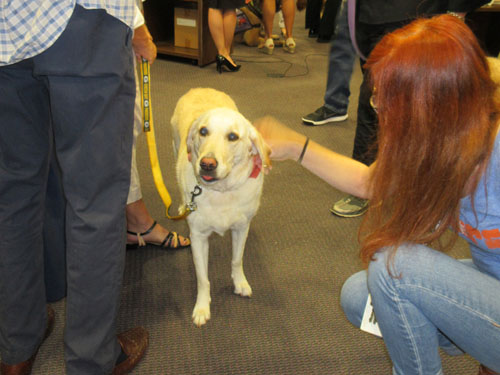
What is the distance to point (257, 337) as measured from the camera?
5.65 ft

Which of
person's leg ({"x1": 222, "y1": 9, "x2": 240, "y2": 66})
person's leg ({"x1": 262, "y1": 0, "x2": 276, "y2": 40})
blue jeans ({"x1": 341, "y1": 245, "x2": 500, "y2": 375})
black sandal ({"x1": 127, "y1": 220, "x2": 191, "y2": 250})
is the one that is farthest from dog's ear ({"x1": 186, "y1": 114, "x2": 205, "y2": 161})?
person's leg ({"x1": 262, "y1": 0, "x2": 276, "y2": 40})

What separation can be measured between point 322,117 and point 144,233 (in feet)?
7.30

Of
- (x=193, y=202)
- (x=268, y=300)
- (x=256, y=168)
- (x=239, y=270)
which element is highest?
(x=256, y=168)

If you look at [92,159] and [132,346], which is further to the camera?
[132,346]

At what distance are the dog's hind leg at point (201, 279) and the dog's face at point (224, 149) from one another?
0.27 m

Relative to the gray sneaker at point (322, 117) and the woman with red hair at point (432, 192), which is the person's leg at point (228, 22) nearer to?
the gray sneaker at point (322, 117)

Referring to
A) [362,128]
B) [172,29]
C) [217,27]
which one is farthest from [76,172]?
[172,29]

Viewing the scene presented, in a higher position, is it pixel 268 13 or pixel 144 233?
pixel 268 13

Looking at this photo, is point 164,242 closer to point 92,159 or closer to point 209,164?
point 209,164

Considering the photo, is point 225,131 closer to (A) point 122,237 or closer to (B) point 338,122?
(A) point 122,237

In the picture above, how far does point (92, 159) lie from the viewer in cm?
107

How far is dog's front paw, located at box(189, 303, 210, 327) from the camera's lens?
177 centimetres

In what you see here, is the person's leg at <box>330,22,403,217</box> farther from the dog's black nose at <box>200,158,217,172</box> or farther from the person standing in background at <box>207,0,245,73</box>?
the person standing in background at <box>207,0,245,73</box>

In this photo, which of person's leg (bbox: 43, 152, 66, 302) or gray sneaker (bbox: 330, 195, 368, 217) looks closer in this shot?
person's leg (bbox: 43, 152, 66, 302)
